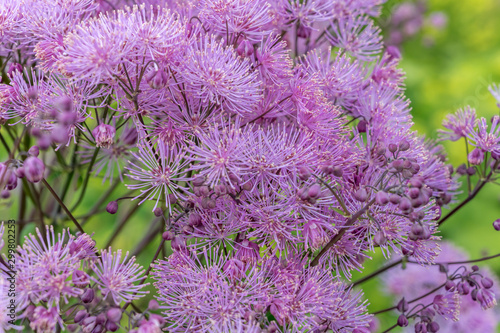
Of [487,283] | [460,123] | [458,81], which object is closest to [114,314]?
[487,283]

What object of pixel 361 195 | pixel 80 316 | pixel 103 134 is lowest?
pixel 80 316

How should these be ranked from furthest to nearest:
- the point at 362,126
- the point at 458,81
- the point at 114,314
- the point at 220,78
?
the point at 458,81
the point at 362,126
the point at 220,78
the point at 114,314

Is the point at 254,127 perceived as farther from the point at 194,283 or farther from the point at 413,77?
the point at 413,77

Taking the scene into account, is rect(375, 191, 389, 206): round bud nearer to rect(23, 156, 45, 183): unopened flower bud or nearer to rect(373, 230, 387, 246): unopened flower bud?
rect(373, 230, 387, 246): unopened flower bud

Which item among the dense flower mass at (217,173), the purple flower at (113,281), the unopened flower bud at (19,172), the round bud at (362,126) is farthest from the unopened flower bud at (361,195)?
the unopened flower bud at (19,172)

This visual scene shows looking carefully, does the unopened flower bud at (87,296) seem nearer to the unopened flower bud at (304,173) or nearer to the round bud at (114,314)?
the round bud at (114,314)

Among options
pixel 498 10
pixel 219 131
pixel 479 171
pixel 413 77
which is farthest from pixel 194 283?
pixel 498 10

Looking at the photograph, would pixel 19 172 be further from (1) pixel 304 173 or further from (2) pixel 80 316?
(1) pixel 304 173

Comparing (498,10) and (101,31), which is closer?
(101,31)

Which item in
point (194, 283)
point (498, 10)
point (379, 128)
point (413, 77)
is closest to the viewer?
point (194, 283)
